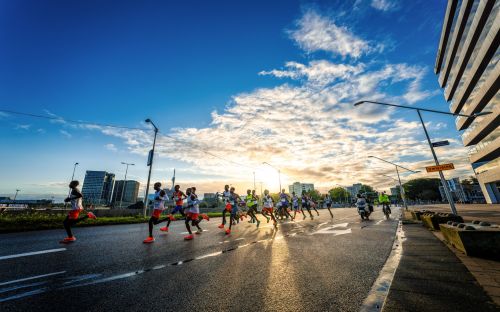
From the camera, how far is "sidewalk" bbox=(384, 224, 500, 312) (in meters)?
2.20

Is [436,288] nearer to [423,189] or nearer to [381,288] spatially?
[381,288]

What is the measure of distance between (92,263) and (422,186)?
13384 cm

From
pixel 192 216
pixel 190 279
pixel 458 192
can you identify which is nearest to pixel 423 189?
pixel 458 192

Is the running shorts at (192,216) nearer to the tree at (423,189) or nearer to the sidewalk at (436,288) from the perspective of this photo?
the sidewalk at (436,288)

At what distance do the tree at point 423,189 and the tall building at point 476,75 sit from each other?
7114 centimetres

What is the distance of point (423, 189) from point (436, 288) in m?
132

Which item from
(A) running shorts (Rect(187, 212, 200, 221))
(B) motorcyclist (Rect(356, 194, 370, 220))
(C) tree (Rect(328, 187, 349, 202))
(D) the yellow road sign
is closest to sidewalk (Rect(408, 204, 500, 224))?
(D) the yellow road sign

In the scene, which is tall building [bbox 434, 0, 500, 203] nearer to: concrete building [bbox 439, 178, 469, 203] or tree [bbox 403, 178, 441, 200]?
concrete building [bbox 439, 178, 469, 203]

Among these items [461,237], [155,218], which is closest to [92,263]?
[155,218]

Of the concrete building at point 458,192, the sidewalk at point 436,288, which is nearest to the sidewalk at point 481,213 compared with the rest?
the sidewalk at point 436,288

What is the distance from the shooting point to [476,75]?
30.3 m

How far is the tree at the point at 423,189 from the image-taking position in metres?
101

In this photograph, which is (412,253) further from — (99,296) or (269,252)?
(99,296)

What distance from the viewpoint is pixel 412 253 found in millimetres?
4645
